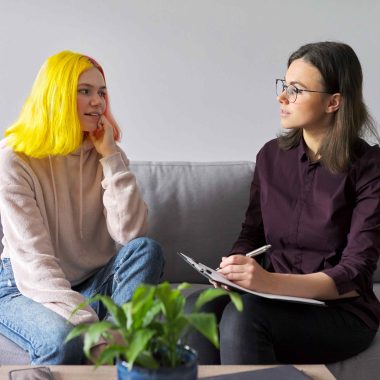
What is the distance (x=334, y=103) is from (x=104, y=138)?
0.65 meters

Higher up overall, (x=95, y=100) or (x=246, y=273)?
(x=95, y=100)

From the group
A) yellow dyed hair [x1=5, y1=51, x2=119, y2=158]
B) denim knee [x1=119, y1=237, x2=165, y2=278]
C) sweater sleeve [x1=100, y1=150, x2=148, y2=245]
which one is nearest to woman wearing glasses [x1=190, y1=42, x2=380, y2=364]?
denim knee [x1=119, y1=237, x2=165, y2=278]

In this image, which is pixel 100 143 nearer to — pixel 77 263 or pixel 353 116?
pixel 77 263

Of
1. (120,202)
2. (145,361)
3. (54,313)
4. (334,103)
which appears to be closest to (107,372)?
(145,361)

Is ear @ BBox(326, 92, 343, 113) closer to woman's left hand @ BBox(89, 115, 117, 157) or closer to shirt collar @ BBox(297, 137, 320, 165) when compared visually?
shirt collar @ BBox(297, 137, 320, 165)

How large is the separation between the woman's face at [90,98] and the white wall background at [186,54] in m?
0.55

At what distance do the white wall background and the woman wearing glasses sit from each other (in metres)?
0.59

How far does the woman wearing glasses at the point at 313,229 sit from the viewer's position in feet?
5.15

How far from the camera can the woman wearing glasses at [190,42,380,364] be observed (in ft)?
5.15

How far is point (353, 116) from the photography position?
175cm

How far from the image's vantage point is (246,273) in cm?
156

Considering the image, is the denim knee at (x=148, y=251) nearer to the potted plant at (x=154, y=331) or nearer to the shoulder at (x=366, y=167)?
the shoulder at (x=366, y=167)

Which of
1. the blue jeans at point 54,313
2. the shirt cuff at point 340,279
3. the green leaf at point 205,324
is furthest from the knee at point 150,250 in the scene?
the green leaf at point 205,324

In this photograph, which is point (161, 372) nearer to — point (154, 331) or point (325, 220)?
point (154, 331)
